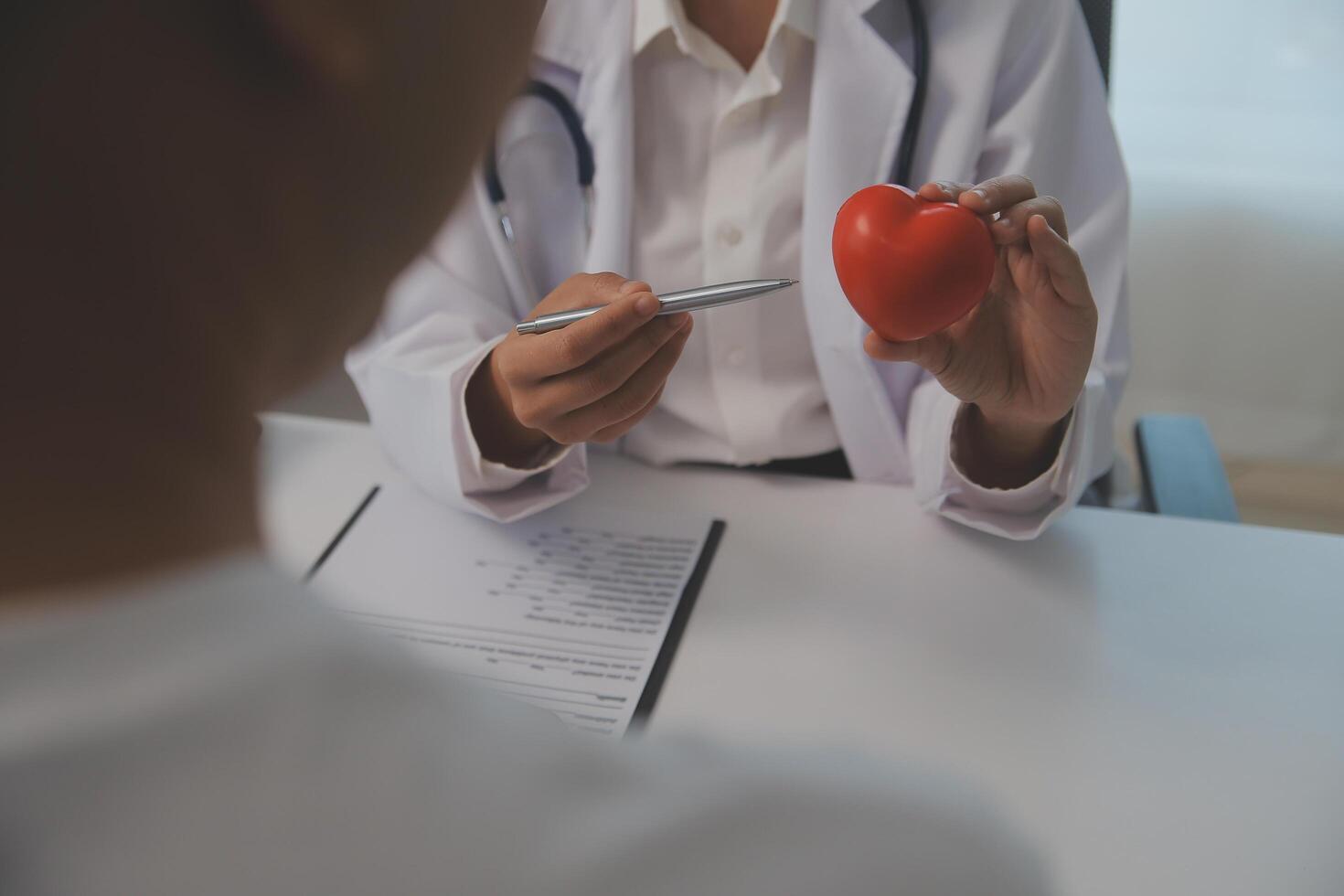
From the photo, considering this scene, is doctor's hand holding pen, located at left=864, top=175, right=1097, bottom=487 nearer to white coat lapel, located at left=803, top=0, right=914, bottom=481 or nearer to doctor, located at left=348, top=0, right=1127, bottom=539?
doctor, located at left=348, top=0, right=1127, bottom=539

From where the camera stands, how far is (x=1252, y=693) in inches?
26.0

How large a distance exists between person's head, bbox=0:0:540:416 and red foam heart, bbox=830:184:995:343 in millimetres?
357

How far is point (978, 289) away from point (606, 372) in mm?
242

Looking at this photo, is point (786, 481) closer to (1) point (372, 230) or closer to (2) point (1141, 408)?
(1) point (372, 230)

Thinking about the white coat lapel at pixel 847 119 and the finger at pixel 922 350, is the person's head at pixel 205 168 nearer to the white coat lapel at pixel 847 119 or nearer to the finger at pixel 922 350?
the finger at pixel 922 350

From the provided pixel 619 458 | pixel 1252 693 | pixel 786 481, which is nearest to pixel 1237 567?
pixel 1252 693

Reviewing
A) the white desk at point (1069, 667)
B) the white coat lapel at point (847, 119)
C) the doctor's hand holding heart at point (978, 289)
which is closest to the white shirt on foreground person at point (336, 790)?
the white desk at point (1069, 667)

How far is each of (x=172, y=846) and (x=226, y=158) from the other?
172 millimetres

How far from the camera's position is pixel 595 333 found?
0.64 m

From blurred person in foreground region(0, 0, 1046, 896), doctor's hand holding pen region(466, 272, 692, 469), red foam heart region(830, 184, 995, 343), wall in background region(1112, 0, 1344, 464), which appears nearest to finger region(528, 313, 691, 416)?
doctor's hand holding pen region(466, 272, 692, 469)

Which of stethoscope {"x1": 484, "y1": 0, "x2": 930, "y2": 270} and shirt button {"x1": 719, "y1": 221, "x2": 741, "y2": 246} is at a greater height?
stethoscope {"x1": 484, "y1": 0, "x2": 930, "y2": 270}

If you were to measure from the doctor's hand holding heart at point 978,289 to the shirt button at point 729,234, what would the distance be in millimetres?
268

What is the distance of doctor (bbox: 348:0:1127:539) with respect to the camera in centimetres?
86

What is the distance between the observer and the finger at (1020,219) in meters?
0.61
